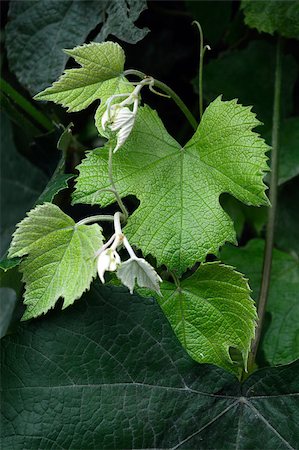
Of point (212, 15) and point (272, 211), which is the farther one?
point (212, 15)

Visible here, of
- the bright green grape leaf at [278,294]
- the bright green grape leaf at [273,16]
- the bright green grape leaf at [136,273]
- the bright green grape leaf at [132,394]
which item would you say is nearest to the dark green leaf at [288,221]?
the bright green grape leaf at [278,294]

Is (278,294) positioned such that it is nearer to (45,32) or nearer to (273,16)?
(273,16)

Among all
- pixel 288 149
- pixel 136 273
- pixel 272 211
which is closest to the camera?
pixel 136 273

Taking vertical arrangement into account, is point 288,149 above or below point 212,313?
below

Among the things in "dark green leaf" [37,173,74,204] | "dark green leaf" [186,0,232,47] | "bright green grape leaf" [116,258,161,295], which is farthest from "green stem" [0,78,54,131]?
"bright green grape leaf" [116,258,161,295]

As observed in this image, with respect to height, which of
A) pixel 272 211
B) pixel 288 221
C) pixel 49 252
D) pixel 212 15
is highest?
pixel 49 252

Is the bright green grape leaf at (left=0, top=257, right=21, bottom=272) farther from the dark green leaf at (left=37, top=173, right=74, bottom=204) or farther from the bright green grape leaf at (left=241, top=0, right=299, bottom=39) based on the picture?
the bright green grape leaf at (left=241, top=0, right=299, bottom=39)

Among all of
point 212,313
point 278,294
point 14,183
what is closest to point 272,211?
point 278,294
